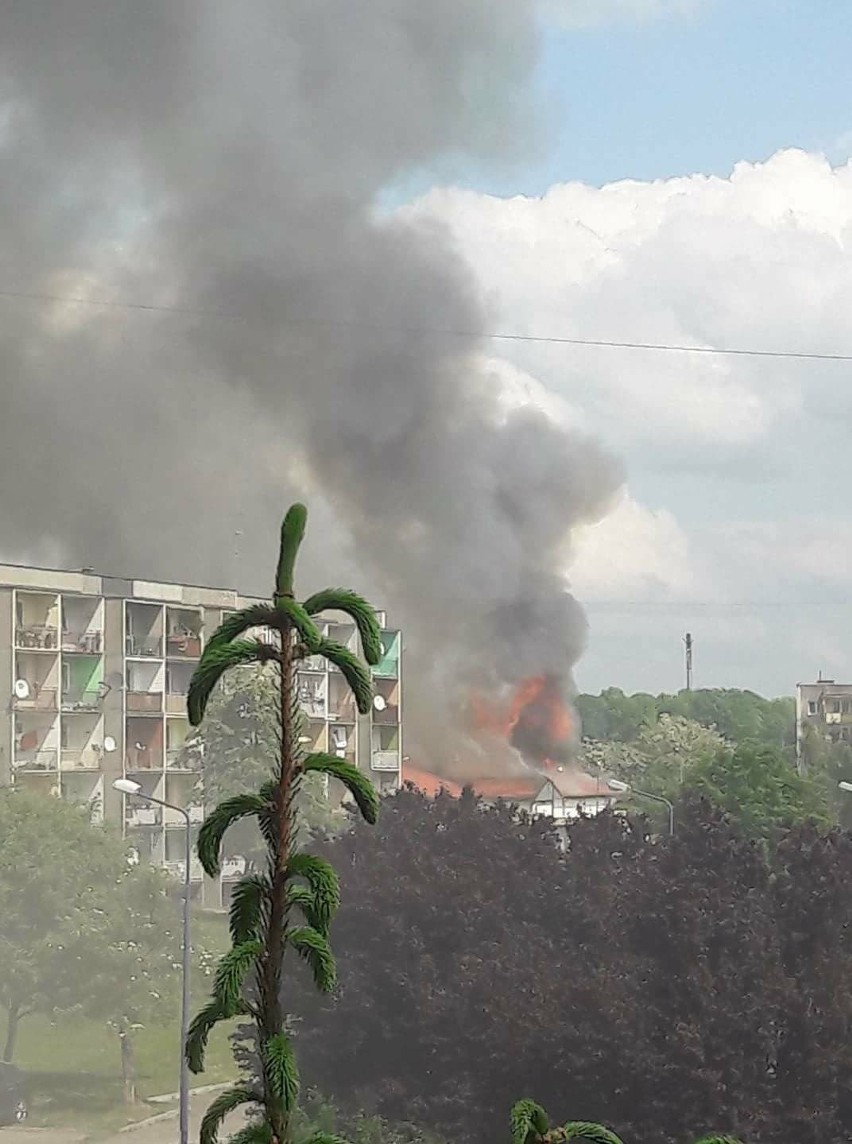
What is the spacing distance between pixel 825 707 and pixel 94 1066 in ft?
138

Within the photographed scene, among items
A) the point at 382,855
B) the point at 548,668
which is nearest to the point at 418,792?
the point at 382,855

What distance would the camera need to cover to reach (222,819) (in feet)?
14.1

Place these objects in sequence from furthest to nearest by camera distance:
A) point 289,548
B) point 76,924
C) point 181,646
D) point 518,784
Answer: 1. point 518,784
2. point 181,646
3. point 76,924
4. point 289,548

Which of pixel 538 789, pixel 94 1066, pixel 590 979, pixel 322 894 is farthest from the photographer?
pixel 538 789

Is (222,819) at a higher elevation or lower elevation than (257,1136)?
higher

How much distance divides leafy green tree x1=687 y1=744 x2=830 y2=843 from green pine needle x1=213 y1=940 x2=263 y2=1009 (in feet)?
103

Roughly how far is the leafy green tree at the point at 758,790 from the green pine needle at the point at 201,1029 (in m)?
30.9

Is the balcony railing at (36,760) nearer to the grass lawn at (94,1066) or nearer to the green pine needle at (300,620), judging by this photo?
the grass lawn at (94,1066)

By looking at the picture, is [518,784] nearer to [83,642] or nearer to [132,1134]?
[83,642]

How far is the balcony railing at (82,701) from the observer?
34.2 m

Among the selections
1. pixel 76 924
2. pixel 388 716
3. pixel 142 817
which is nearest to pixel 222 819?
pixel 76 924

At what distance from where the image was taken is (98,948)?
28.7m

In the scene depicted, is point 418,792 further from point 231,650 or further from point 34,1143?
point 231,650

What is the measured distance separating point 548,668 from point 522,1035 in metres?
20.2
